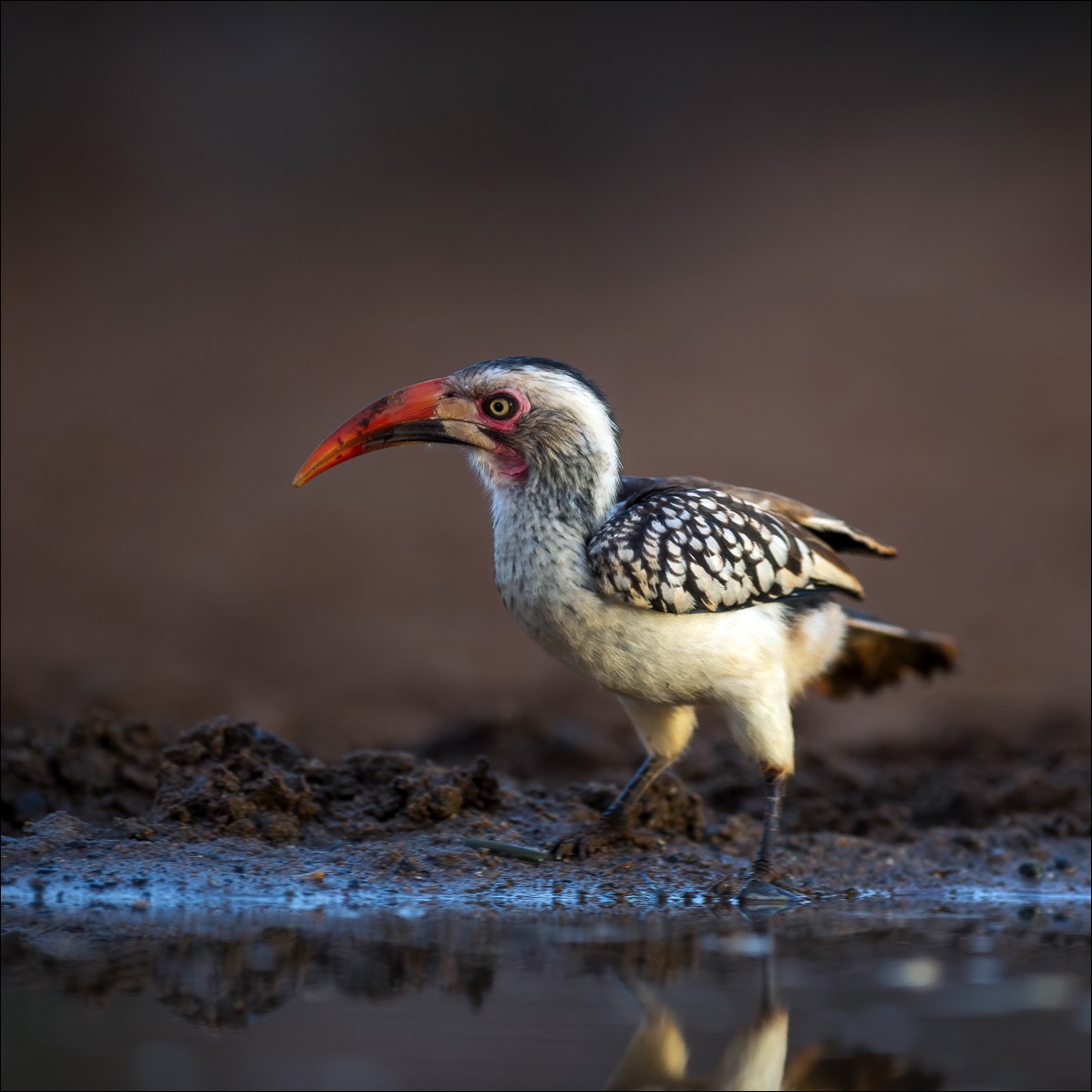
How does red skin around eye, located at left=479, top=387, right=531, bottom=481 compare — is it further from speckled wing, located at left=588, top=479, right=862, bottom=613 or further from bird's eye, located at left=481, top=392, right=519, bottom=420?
speckled wing, located at left=588, top=479, right=862, bottom=613

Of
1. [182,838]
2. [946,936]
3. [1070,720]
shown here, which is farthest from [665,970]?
[1070,720]

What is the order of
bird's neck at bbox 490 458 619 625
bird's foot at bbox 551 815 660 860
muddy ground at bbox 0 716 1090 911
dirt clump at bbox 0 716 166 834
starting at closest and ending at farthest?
muddy ground at bbox 0 716 1090 911, bird's neck at bbox 490 458 619 625, bird's foot at bbox 551 815 660 860, dirt clump at bbox 0 716 166 834

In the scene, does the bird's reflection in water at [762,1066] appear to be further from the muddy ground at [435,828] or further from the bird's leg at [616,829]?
the bird's leg at [616,829]

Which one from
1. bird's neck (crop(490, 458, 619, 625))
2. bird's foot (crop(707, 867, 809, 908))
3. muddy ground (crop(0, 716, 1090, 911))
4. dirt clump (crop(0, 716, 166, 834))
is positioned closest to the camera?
muddy ground (crop(0, 716, 1090, 911))

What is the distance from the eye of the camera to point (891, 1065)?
9.38ft

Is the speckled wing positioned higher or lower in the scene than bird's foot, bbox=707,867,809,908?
higher

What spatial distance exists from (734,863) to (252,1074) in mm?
3019

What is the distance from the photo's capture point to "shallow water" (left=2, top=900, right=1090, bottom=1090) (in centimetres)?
281

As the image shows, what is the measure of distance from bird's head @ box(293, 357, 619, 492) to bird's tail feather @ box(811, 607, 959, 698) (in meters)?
1.43

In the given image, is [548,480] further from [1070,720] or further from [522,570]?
[1070,720]

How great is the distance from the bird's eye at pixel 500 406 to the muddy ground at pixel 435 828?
143cm

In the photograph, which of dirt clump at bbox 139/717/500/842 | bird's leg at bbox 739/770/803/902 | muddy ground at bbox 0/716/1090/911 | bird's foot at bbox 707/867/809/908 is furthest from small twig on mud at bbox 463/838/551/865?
bird's leg at bbox 739/770/803/902

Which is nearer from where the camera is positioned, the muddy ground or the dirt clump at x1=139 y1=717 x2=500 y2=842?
the muddy ground

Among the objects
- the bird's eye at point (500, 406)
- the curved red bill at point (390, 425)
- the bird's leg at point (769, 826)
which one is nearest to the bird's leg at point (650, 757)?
the bird's leg at point (769, 826)
